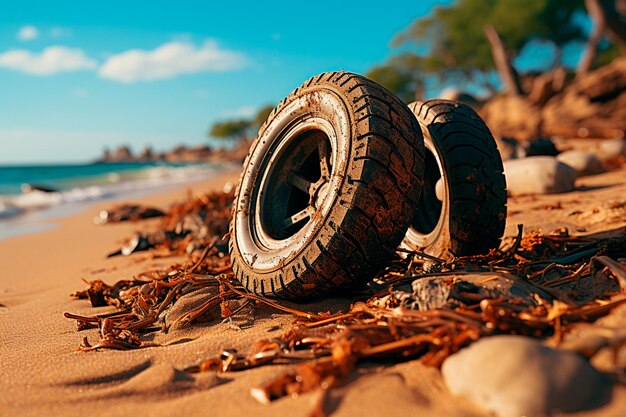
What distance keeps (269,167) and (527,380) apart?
2.22 m

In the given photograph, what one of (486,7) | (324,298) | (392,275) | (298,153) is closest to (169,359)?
(324,298)

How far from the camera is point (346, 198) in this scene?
2391 millimetres

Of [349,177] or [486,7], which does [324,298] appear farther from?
[486,7]

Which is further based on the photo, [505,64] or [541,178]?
[505,64]

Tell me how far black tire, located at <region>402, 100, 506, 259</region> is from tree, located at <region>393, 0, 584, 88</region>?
27848mm

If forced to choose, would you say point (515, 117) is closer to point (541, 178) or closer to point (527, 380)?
point (541, 178)

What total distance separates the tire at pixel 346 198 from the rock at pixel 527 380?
101cm

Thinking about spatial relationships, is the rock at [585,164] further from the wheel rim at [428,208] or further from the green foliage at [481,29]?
the green foliage at [481,29]

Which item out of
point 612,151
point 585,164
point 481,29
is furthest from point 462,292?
point 481,29

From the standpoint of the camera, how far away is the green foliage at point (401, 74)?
4378 cm

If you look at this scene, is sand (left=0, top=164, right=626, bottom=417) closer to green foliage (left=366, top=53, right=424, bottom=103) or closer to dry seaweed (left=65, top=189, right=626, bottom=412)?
dry seaweed (left=65, top=189, right=626, bottom=412)

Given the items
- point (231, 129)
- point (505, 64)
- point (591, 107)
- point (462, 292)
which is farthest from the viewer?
point (231, 129)

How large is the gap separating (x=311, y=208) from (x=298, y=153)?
48 cm

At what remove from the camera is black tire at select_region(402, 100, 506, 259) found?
3.16 meters
